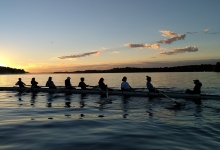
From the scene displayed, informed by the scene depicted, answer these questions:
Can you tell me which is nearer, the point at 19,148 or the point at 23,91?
the point at 19,148

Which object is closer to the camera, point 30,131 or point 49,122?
point 30,131

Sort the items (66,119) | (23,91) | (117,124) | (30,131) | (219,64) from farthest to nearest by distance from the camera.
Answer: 1. (219,64)
2. (23,91)
3. (66,119)
4. (117,124)
5. (30,131)

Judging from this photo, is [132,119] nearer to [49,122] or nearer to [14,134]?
[49,122]

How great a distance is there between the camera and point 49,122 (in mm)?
→ 10656

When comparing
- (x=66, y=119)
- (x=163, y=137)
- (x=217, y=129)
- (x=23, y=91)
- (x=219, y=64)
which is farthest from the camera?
(x=219, y=64)

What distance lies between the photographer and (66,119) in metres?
11.5

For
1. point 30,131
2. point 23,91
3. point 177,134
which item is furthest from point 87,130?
point 23,91

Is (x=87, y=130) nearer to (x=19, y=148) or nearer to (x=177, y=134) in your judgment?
(x=19, y=148)

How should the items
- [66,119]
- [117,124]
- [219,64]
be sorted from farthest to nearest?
[219,64] < [66,119] < [117,124]

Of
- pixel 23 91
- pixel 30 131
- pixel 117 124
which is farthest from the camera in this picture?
pixel 23 91

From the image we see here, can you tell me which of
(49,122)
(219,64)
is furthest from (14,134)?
(219,64)

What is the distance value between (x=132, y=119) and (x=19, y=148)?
6.37 m

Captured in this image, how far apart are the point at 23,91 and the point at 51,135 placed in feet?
74.4

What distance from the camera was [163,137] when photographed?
823cm
